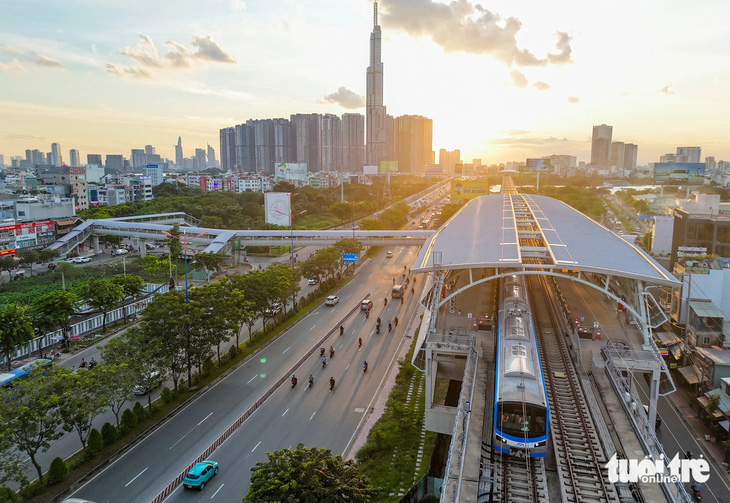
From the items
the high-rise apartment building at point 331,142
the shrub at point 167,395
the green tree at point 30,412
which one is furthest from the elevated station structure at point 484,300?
the high-rise apartment building at point 331,142

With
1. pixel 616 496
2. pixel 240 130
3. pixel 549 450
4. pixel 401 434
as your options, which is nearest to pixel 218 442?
pixel 401 434

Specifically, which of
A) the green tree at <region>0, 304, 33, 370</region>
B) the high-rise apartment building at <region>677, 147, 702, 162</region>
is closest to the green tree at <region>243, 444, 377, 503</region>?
the green tree at <region>0, 304, 33, 370</region>

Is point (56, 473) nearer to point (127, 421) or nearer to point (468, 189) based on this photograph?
point (127, 421)

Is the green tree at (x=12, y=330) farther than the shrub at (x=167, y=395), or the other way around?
the green tree at (x=12, y=330)

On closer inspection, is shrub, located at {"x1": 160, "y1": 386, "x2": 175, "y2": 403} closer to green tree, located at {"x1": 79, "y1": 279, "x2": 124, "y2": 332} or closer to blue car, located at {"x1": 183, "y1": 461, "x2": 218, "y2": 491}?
blue car, located at {"x1": 183, "y1": 461, "x2": 218, "y2": 491}

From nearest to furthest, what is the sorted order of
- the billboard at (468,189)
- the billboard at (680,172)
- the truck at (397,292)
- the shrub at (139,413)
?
the shrub at (139,413), the truck at (397,292), the billboard at (680,172), the billboard at (468,189)

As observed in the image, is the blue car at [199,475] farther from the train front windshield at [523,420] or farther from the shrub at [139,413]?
the train front windshield at [523,420]

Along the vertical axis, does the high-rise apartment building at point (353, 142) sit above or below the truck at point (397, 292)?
above
